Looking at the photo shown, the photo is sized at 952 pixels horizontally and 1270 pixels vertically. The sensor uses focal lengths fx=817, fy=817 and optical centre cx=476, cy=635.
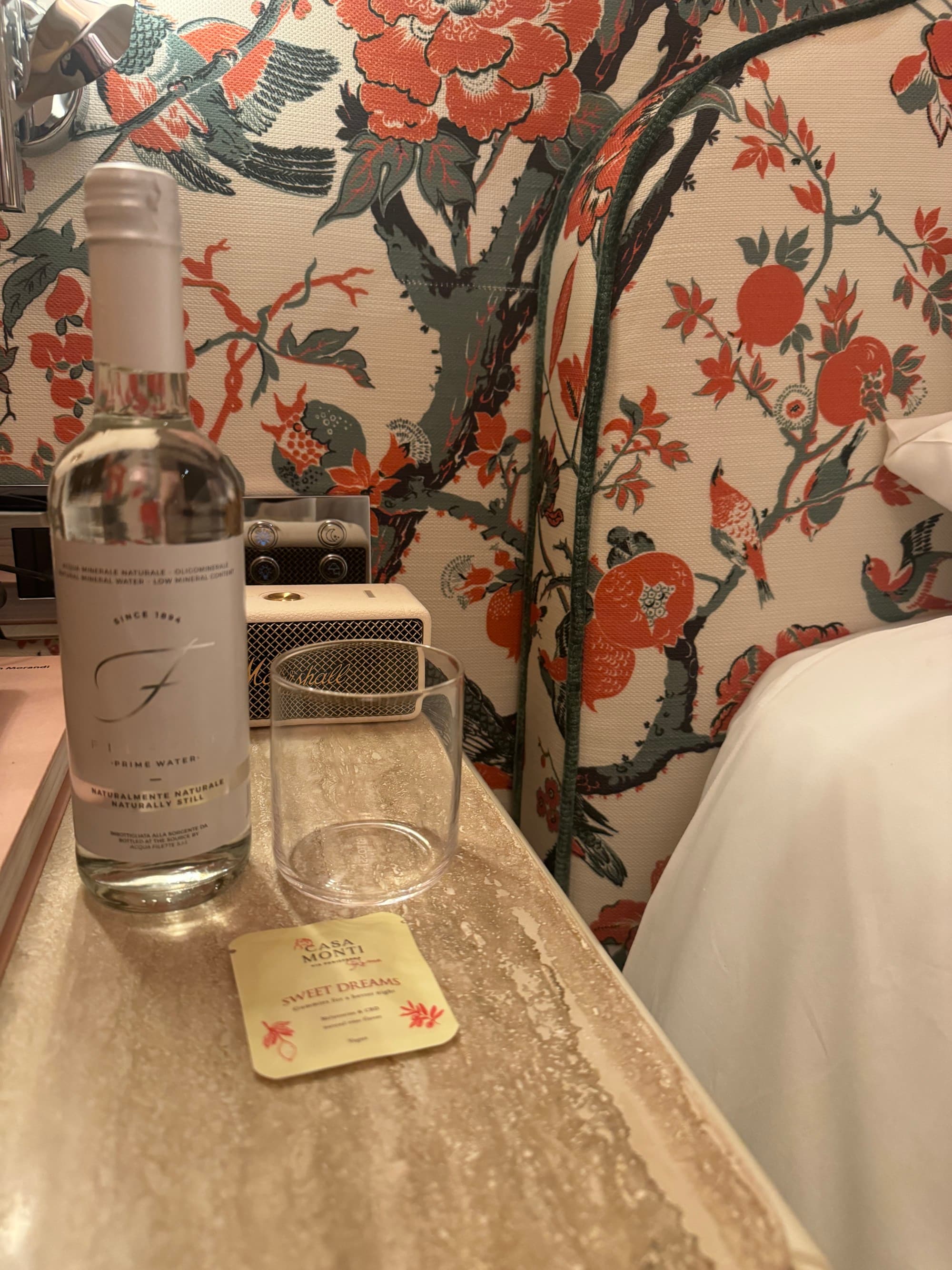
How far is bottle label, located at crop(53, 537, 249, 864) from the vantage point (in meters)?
0.32

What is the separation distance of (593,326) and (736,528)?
0.67ft

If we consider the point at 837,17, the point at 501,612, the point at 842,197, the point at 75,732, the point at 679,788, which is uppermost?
the point at 837,17

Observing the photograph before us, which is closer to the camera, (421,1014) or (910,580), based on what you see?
(421,1014)

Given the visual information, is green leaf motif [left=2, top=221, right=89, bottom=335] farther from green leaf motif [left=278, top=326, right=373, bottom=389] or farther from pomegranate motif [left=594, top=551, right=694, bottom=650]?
pomegranate motif [left=594, top=551, right=694, bottom=650]

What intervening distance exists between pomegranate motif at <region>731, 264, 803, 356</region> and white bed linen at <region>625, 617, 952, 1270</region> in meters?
0.26

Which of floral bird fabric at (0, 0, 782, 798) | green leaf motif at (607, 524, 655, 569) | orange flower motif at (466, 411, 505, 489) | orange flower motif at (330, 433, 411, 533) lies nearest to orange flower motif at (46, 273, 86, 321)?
floral bird fabric at (0, 0, 782, 798)

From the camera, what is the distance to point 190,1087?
11.1 inches

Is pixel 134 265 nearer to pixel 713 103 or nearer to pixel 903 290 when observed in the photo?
pixel 713 103

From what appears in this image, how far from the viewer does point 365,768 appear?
456mm

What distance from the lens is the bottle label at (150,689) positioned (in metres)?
0.32

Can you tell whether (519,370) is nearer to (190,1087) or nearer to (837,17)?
(837,17)

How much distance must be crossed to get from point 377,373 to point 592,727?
1.22 ft

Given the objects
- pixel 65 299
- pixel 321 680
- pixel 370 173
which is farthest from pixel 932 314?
pixel 65 299

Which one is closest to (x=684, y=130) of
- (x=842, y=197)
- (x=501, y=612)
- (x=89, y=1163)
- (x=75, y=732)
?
(x=842, y=197)
